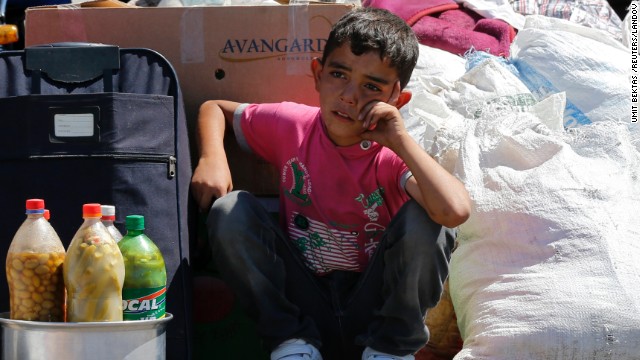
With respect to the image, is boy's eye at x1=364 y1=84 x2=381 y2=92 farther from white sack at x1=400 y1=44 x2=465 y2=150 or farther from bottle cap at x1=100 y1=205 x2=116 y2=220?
bottle cap at x1=100 y1=205 x2=116 y2=220

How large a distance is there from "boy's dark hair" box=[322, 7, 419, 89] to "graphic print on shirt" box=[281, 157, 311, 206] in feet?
0.96

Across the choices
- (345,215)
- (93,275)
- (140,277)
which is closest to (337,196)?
(345,215)

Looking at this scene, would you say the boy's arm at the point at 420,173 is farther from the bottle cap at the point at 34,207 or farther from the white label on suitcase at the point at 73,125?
the bottle cap at the point at 34,207

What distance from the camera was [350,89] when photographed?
2.44m

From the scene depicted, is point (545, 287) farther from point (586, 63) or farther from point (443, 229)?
point (586, 63)

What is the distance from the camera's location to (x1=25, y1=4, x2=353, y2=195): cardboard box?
2.84 meters

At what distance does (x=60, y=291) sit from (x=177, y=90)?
656 mm

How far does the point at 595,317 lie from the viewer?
245 cm

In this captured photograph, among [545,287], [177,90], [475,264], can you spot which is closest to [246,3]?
[177,90]

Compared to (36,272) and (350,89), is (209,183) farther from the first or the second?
(36,272)

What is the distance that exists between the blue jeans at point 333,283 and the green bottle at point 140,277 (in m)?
0.27

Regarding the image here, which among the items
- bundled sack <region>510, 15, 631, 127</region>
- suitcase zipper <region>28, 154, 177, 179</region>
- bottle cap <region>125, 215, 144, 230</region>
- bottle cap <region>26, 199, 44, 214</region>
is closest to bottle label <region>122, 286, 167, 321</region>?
bottle cap <region>125, 215, 144, 230</region>

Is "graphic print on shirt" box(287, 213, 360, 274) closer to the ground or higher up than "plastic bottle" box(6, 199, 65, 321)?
closer to the ground

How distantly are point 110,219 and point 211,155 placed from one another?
465 millimetres
